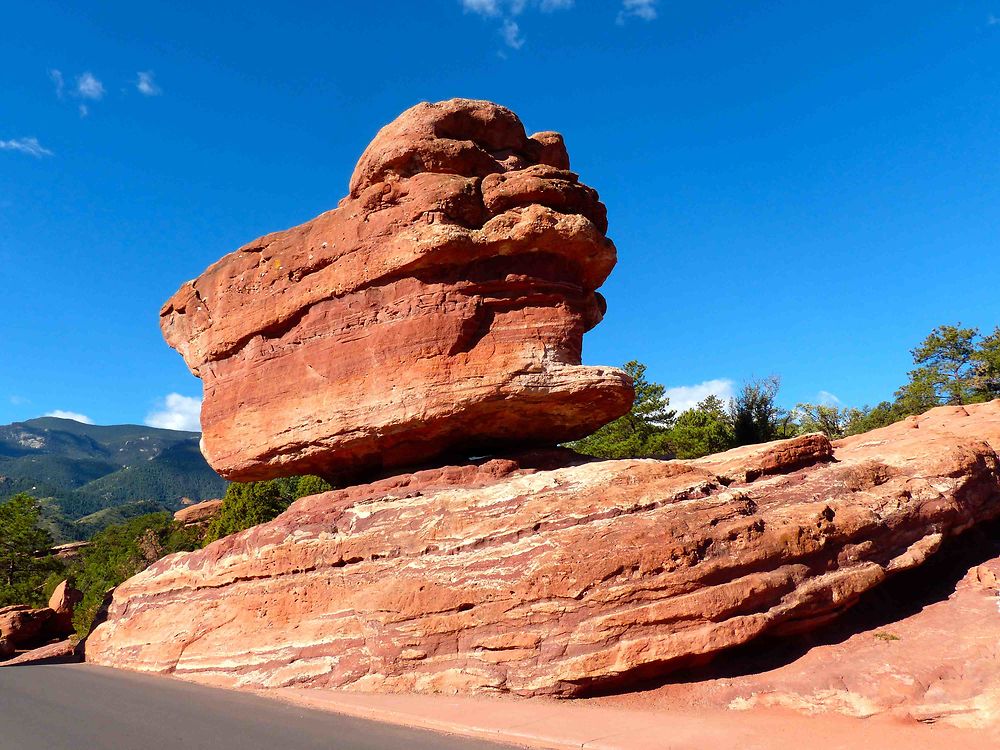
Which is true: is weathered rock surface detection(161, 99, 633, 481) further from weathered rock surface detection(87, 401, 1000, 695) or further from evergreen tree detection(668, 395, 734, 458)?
evergreen tree detection(668, 395, 734, 458)

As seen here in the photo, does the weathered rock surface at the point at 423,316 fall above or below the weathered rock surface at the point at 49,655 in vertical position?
above

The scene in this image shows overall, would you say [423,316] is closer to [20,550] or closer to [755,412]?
[755,412]

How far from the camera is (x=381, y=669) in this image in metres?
11.6

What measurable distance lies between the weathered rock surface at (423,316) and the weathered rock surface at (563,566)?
1.58 m

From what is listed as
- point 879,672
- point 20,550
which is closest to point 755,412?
point 879,672

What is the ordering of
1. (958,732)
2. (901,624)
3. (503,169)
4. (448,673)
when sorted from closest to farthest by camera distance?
(958,732)
(448,673)
(901,624)
(503,169)

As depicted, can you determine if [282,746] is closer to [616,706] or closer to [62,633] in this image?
[616,706]

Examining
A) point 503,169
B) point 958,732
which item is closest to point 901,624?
point 958,732

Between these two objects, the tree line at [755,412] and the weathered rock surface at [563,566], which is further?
the tree line at [755,412]

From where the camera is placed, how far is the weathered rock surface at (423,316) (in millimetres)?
14461

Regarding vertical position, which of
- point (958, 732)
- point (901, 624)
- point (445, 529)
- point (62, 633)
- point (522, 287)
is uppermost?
point (522, 287)

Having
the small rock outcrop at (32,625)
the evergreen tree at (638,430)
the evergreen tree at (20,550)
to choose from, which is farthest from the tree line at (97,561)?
the evergreen tree at (638,430)

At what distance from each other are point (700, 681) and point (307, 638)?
776cm

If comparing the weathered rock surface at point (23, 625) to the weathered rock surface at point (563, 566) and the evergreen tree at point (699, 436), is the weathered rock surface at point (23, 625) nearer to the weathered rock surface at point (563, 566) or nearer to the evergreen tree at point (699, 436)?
the weathered rock surface at point (563, 566)
